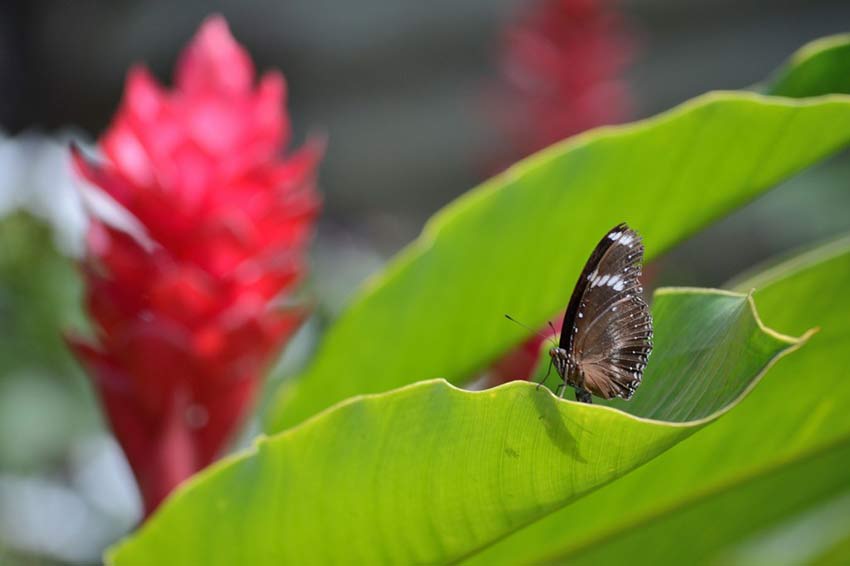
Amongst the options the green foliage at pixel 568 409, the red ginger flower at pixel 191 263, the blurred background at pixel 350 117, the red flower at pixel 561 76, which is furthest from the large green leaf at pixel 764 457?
the red flower at pixel 561 76

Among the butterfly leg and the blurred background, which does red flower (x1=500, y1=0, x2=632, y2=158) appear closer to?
the blurred background

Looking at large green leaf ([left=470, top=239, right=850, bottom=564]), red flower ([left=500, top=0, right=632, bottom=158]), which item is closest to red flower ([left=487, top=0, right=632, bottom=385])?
red flower ([left=500, top=0, right=632, bottom=158])

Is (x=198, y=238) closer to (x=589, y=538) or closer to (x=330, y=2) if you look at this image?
(x=589, y=538)

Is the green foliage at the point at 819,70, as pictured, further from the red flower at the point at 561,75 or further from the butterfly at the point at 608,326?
the red flower at the point at 561,75

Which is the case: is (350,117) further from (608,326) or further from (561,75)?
(608,326)

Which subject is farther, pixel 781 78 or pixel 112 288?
pixel 112 288

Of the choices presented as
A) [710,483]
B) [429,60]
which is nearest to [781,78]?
[710,483]
